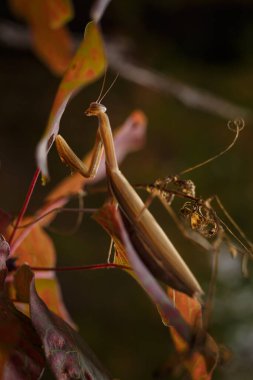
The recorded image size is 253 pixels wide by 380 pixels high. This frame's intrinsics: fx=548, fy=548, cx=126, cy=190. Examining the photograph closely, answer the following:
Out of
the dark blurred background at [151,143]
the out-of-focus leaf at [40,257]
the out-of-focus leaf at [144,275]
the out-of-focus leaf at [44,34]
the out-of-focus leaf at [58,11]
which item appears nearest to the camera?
the out-of-focus leaf at [144,275]

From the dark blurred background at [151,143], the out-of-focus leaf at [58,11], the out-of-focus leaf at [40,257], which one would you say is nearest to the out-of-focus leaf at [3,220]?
the out-of-focus leaf at [40,257]

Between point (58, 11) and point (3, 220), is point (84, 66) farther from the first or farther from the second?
point (58, 11)

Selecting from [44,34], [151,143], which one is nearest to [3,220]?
[44,34]

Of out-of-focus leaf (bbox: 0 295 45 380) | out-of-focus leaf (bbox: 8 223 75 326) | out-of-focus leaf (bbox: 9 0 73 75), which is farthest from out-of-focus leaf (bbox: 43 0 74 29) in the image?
out-of-focus leaf (bbox: 0 295 45 380)

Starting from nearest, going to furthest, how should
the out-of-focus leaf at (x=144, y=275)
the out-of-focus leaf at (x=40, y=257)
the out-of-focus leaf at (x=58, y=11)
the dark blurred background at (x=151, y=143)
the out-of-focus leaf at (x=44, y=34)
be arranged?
the out-of-focus leaf at (x=144, y=275)
the out-of-focus leaf at (x=40, y=257)
the out-of-focus leaf at (x=58, y=11)
the out-of-focus leaf at (x=44, y=34)
the dark blurred background at (x=151, y=143)

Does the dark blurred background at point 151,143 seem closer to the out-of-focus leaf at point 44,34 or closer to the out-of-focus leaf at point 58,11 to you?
the out-of-focus leaf at point 44,34

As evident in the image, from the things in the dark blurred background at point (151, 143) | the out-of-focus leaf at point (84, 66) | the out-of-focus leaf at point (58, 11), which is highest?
the out-of-focus leaf at point (58, 11)
